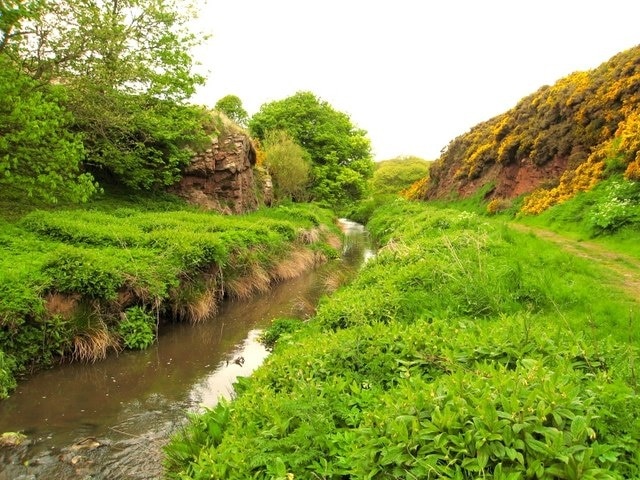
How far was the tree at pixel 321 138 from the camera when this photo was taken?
47.6 meters

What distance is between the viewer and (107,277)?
9.70m

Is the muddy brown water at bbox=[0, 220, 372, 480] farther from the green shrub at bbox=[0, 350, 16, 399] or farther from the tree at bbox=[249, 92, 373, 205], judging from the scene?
the tree at bbox=[249, 92, 373, 205]

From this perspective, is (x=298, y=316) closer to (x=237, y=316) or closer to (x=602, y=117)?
(x=237, y=316)

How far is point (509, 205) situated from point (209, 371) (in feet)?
72.2

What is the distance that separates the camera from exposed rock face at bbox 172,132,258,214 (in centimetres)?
2336

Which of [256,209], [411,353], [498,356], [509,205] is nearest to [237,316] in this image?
[411,353]

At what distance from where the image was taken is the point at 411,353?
206 inches

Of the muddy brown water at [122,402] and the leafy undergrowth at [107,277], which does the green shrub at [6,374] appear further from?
the muddy brown water at [122,402]

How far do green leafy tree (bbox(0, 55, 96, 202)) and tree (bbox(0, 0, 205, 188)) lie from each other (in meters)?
1.31

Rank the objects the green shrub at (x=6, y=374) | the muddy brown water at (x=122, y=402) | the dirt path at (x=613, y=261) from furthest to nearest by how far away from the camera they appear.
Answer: the dirt path at (x=613, y=261) < the green shrub at (x=6, y=374) < the muddy brown water at (x=122, y=402)

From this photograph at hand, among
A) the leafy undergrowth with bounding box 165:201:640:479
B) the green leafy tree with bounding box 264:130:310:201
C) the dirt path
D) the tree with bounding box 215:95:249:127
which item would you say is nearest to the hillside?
the dirt path

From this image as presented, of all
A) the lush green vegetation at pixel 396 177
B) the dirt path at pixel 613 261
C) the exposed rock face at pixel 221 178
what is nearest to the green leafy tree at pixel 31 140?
the exposed rock face at pixel 221 178

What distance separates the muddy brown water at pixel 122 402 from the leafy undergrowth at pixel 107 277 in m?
0.49

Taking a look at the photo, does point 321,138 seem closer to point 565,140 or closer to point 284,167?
point 284,167
